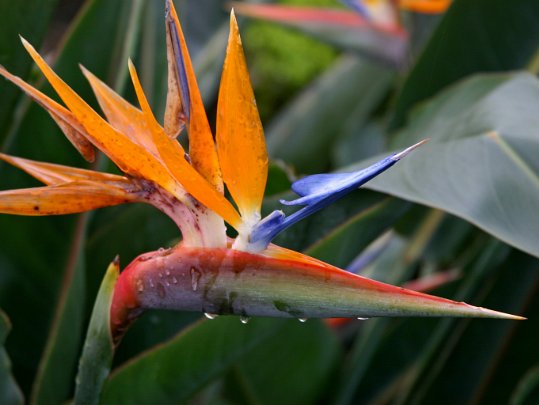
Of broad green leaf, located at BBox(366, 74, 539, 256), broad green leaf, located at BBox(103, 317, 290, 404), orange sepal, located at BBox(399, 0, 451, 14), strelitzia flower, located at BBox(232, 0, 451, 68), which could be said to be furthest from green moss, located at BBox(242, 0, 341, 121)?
broad green leaf, located at BBox(103, 317, 290, 404)

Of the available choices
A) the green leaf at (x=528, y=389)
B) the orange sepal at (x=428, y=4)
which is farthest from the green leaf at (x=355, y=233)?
the orange sepal at (x=428, y=4)

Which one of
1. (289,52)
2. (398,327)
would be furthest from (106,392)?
(289,52)

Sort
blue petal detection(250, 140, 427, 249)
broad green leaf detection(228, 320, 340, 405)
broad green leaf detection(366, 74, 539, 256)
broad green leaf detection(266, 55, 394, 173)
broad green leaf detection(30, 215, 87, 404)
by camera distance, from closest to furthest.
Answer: blue petal detection(250, 140, 427, 249)
broad green leaf detection(366, 74, 539, 256)
broad green leaf detection(30, 215, 87, 404)
broad green leaf detection(228, 320, 340, 405)
broad green leaf detection(266, 55, 394, 173)

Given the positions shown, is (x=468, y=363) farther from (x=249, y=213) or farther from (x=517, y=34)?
(x=249, y=213)

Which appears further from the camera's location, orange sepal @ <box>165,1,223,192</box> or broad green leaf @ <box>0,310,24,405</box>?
broad green leaf @ <box>0,310,24,405</box>

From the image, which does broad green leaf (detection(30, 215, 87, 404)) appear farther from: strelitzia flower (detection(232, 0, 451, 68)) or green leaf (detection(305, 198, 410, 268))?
strelitzia flower (detection(232, 0, 451, 68))

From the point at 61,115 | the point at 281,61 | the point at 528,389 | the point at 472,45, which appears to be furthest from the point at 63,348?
the point at 281,61
